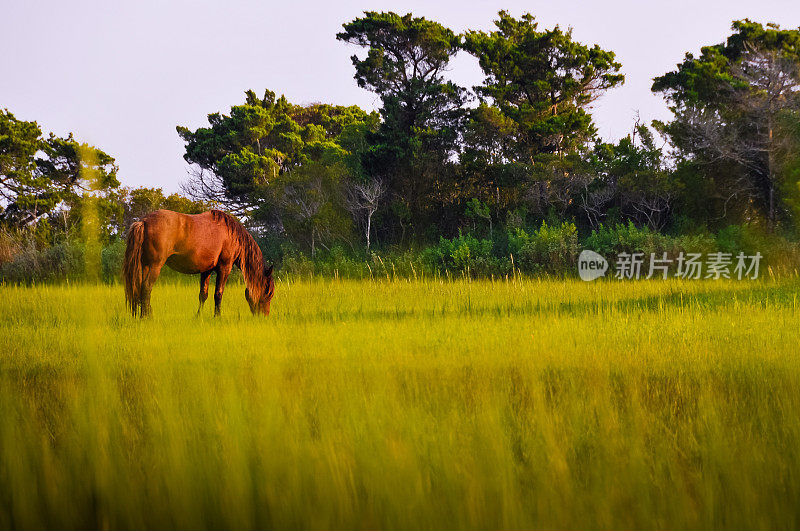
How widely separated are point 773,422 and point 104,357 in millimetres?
5146

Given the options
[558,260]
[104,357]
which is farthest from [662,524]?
[558,260]

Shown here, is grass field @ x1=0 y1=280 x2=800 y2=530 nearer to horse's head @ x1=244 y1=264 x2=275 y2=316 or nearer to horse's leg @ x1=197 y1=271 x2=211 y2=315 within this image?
horse's head @ x1=244 y1=264 x2=275 y2=316

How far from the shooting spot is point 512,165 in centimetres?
2358

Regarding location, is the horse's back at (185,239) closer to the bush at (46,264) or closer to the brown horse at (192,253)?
the brown horse at (192,253)

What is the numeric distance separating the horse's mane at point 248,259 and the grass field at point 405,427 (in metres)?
2.52

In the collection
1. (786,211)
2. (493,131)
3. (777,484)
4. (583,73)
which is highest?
(583,73)

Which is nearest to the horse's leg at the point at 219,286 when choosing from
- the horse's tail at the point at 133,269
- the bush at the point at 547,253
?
the horse's tail at the point at 133,269

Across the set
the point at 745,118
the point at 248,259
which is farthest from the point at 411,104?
the point at 248,259

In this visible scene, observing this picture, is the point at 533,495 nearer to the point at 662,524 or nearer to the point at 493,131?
the point at 662,524

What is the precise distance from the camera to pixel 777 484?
2.47 m

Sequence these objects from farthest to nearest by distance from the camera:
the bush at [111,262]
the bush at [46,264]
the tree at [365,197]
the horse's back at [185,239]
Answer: the tree at [365,197], the bush at [46,264], the bush at [111,262], the horse's back at [185,239]

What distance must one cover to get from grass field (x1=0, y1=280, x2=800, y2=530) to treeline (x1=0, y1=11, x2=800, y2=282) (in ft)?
44.8

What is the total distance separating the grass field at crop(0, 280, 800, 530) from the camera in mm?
2316

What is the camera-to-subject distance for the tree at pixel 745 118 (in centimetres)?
2197
